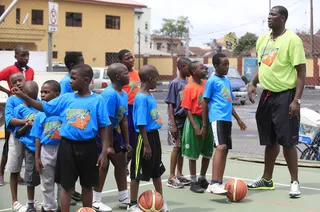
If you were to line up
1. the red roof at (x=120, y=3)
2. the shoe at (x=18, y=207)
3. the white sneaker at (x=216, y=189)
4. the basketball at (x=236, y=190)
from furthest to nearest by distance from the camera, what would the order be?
1. the red roof at (x=120, y=3)
2. the white sneaker at (x=216, y=189)
3. the basketball at (x=236, y=190)
4. the shoe at (x=18, y=207)

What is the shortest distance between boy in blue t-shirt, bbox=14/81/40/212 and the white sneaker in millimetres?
2135

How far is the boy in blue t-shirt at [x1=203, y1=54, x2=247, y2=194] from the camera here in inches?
304

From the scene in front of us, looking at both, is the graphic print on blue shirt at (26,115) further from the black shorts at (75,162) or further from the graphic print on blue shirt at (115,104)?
the black shorts at (75,162)

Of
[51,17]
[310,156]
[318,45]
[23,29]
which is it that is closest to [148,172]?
[310,156]

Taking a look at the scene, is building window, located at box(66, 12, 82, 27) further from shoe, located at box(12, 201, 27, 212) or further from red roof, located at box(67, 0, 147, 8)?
shoe, located at box(12, 201, 27, 212)

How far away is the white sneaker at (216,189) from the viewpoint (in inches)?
294

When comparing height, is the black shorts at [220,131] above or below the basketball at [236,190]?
above

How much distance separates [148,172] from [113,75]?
44.0 inches

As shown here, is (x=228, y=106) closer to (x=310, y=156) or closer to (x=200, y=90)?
(x=200, y=90)

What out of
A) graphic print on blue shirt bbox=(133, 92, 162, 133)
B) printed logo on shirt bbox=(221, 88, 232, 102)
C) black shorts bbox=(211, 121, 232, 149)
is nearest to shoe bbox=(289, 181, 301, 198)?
black shorts bbox=(211, 121, 232, 149)

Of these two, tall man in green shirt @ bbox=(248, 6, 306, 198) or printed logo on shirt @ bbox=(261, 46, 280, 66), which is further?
printed logo on shirt @ bbox=(261, 46, 280, 66)

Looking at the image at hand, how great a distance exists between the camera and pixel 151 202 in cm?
650

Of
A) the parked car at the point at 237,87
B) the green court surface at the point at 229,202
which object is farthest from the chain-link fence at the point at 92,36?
the green court surface at the point at 229,202

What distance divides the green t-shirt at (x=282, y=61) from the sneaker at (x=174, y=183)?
5.53 ft
